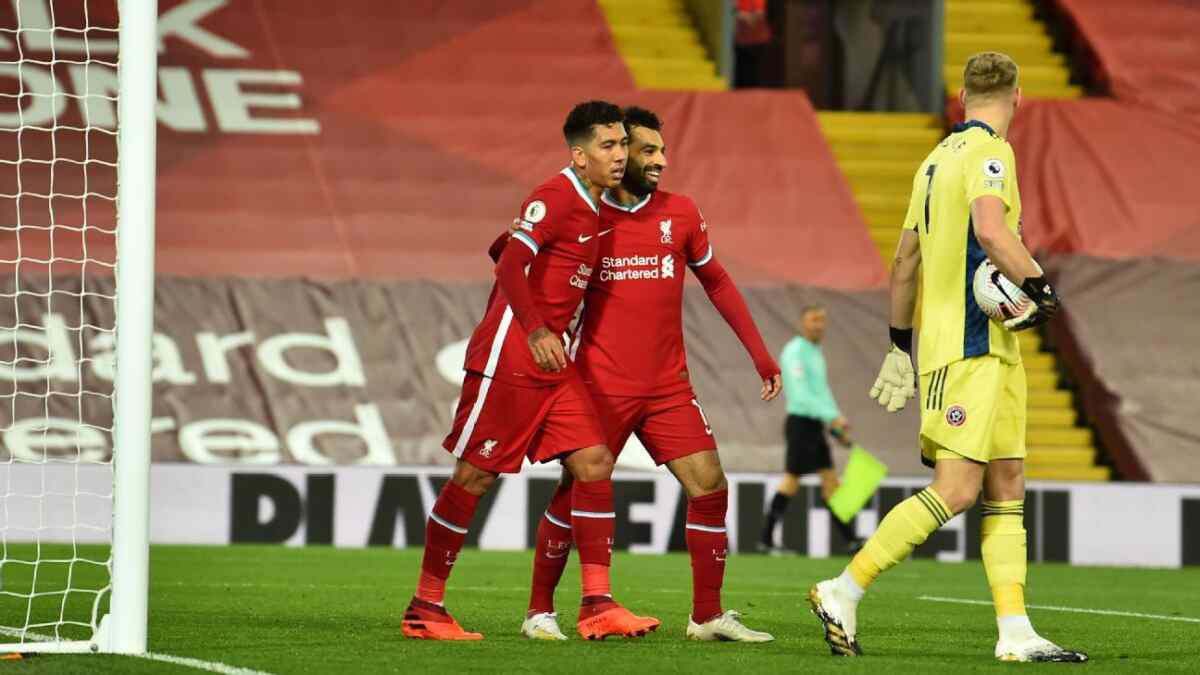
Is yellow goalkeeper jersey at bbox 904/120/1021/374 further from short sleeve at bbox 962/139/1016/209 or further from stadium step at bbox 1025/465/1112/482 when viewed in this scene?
stadium step at bbox 1025/465/1112/482

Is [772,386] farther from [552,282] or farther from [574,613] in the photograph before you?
[574,613]

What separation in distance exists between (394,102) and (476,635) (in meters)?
11.5

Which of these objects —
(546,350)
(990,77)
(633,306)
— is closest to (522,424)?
(546,350)

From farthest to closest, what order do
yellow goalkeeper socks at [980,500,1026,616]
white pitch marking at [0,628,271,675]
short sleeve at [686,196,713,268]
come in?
1. short sleeve at [686,196,713,268]
2. yellow goalkeeper socks at [980,500,1026,616]
3. white pitch marking at [0,628,271,675]

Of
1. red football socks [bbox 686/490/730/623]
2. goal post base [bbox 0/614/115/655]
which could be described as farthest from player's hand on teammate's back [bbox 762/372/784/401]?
goal post base [bbox 0/614/115/655]

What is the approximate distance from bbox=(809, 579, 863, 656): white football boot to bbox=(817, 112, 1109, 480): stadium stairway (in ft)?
32.5

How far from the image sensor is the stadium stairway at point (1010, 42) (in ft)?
64.4

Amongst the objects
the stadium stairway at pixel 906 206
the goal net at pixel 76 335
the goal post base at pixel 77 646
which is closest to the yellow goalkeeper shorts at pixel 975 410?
the goal net at pixel 76 335

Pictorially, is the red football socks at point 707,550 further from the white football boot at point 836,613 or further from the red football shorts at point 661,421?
the white football boot at point 836,613

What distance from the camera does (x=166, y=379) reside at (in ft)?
50.4

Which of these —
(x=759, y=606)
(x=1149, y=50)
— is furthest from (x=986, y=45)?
(x=759, y=606)

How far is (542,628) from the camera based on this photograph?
265 inches

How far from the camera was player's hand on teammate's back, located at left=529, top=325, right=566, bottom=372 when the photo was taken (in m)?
6.36

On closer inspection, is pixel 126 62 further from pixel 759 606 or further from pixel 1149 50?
pixel 1149 50
